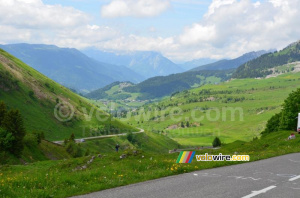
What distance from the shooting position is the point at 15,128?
294ft

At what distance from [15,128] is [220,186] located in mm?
86667

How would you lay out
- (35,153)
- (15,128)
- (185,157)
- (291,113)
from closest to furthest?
(185,157)
(15,128)
(291,113)
(35,153)

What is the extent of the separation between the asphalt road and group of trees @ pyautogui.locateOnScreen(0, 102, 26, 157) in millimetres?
77544

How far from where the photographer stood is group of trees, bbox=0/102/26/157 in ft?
274

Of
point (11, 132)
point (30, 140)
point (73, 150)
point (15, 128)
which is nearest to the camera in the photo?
point (11, 132)

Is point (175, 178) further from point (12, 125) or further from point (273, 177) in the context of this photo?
point (12, 125)

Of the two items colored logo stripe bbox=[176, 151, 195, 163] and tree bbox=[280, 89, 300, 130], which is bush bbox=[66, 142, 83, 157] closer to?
tree bbox=[280, 89, 300, 130]

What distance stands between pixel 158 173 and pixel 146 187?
3482 millimetres

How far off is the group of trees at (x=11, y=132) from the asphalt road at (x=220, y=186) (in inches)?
3053

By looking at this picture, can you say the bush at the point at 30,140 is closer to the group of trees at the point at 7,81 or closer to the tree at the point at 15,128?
the tree at the point at 15,128

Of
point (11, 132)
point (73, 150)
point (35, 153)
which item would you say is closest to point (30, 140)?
point (35, 153)

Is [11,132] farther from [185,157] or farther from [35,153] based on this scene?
[185,157]

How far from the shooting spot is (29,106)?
601 ft

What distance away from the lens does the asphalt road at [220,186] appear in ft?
44.3
